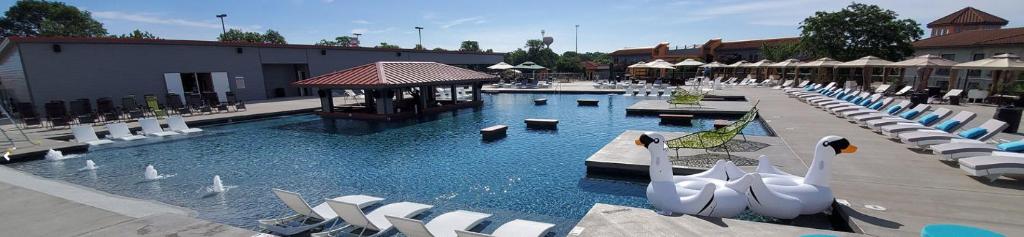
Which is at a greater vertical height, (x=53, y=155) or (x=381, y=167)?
(x=53, y=155)

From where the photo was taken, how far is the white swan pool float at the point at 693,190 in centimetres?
499

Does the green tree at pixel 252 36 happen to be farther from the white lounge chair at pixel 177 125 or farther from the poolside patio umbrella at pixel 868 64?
the poolside patio umbrella at pixel 868 64

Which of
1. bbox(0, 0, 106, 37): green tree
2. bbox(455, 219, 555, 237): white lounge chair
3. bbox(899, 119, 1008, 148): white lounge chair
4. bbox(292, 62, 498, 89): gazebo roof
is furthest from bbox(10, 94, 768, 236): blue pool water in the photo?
bbox(0, 0, 106, 37): green tree

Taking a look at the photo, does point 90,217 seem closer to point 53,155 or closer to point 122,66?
point 53,155

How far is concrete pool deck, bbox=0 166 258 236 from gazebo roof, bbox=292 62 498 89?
389 inches

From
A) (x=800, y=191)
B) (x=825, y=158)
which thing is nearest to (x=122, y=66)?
(x=800, y=191)

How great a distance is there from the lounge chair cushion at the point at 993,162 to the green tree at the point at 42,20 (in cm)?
7682

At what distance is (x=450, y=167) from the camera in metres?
9.25

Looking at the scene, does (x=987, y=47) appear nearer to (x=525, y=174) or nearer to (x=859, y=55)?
(x=859, y=55)

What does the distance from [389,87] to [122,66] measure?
45.8ft

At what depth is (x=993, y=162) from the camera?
5.83 metres

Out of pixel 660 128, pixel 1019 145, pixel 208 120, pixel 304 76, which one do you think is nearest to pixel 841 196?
pixel 1019 145

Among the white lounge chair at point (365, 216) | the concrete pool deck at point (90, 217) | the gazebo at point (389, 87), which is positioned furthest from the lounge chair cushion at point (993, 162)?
the gazebo at point (389, 87)

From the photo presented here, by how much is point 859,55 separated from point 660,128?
25.2 meters
